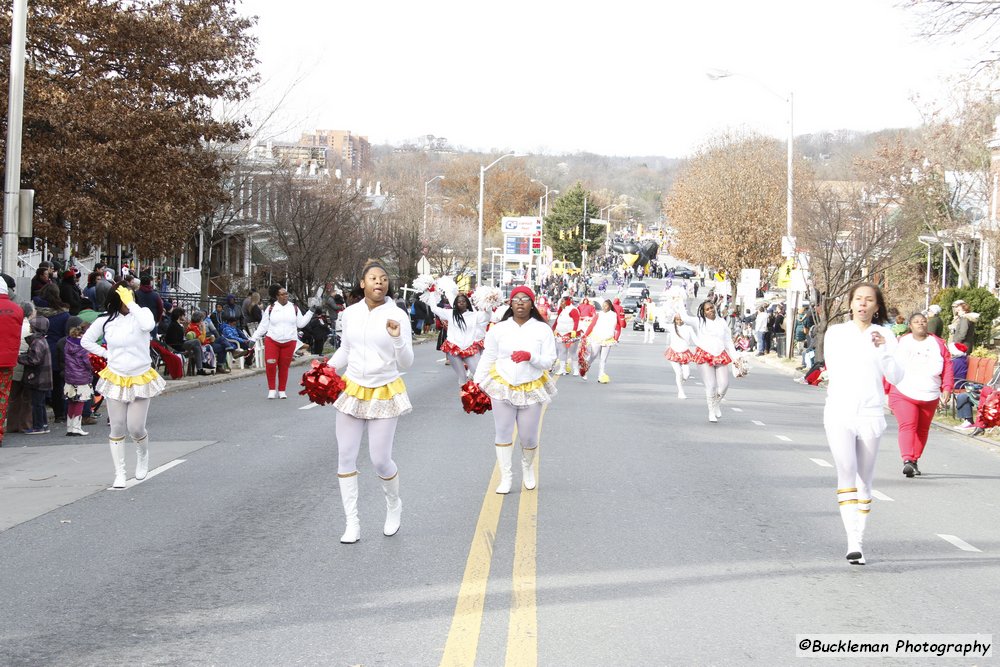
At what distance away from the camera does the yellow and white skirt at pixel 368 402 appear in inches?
309

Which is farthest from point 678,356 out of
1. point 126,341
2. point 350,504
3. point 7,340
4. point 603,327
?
point 350,504

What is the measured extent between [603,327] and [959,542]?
16160mm

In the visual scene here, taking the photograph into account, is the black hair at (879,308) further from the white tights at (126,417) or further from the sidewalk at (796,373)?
the sidewalk at (796,373)

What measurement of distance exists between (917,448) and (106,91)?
A: 16.1 m

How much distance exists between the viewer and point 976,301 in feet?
87.6

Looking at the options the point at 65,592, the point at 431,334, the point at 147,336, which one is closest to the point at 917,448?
the point at 147,336

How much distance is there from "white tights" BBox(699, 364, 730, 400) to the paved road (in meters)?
3.73

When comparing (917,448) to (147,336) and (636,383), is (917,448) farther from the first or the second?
(636,383)

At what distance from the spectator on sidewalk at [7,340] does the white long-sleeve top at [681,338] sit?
9.47 metres

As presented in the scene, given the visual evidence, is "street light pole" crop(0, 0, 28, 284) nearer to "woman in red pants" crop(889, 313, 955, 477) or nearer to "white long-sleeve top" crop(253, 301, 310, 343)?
"white long-sleeve top" crop(253, 301, 310, 343)

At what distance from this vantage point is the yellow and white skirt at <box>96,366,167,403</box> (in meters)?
10.3

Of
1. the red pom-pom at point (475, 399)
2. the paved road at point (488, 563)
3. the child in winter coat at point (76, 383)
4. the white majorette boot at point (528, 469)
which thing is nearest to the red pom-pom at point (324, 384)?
the paved road at point (488, 563)

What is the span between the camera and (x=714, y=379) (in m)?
16.8

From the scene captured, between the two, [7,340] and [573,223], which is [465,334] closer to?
[7,340]
